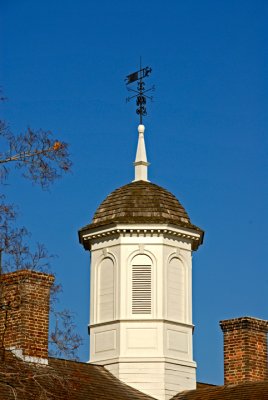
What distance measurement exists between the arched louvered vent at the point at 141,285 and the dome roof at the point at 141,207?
1172 millimetres

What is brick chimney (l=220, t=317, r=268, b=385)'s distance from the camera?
2958cm

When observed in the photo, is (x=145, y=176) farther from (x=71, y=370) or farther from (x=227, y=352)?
(x=71, y=370)

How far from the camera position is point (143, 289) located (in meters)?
30.2

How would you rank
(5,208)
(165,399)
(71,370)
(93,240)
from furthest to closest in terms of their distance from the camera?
(93,240) < (165,399) < (71,370) < (5,208)

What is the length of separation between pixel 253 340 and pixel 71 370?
5.92 meters

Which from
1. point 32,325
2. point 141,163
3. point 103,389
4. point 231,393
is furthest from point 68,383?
point 141,163

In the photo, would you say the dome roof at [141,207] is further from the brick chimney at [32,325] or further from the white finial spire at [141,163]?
the brick chimney at [32,325]

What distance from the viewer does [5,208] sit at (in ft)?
55.7

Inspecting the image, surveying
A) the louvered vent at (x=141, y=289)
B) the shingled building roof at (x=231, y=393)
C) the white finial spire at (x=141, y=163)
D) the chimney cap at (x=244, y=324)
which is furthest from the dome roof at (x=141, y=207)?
the shingled building roof at (x=231, y=393)

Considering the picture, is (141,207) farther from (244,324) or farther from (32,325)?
(32,325)

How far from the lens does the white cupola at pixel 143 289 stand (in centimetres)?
2944

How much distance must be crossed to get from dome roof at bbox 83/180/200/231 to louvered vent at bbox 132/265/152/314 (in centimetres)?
136

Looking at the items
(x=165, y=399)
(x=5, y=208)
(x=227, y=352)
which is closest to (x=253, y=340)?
(x=227, y=352)

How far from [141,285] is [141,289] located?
123 mm
